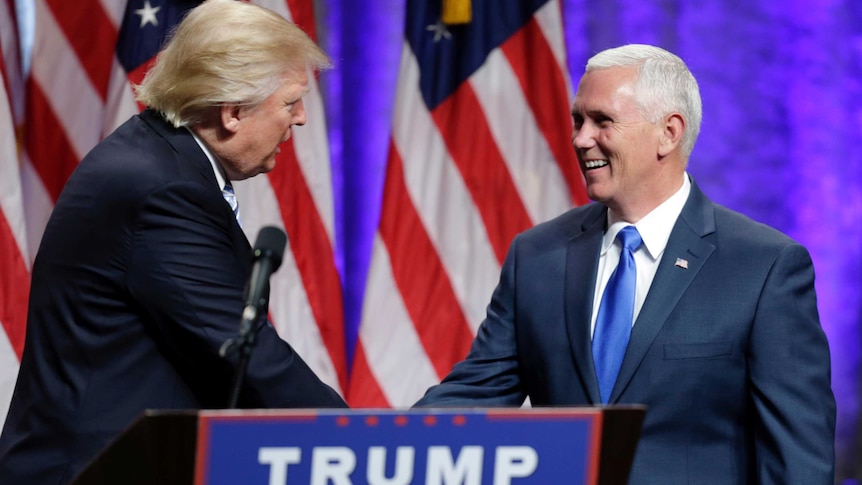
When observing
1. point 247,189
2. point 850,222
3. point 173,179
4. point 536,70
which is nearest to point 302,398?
point 173,179

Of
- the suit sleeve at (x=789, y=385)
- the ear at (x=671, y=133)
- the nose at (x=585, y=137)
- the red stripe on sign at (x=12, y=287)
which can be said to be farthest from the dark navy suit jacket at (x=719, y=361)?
the red stripe on sign at (x=12, y=287)

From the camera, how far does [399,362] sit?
149 inches

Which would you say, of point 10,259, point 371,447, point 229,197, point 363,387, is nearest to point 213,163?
point 229,197

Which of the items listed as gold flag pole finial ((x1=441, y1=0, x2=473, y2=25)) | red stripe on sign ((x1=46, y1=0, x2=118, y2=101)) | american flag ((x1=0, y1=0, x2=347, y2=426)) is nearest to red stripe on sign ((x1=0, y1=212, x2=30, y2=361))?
american flag ((x1=0, y1=0, x2=347, y2=426))

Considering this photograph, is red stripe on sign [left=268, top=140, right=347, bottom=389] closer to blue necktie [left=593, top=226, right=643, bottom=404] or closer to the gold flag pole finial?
the gold flag pole finial

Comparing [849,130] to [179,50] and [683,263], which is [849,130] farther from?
[179,50]

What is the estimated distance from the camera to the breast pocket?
2.08 meters

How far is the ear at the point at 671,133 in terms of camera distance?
2240 millimetres

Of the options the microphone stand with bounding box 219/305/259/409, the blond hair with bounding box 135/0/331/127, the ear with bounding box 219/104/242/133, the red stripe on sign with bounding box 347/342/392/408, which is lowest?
the red stripe on sign with bounding box 347/342/392/408

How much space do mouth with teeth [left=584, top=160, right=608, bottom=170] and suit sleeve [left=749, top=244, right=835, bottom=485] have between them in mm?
379

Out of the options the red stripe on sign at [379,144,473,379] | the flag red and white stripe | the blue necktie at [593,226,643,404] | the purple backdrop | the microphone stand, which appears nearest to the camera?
the microphone stand

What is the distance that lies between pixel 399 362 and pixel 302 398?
174 centimetres

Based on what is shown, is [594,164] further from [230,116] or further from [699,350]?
[230,116]

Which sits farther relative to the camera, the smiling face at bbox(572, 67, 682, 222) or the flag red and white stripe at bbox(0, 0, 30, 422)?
the flag red and white stripe at bbox(0, 0, 30, 422)
